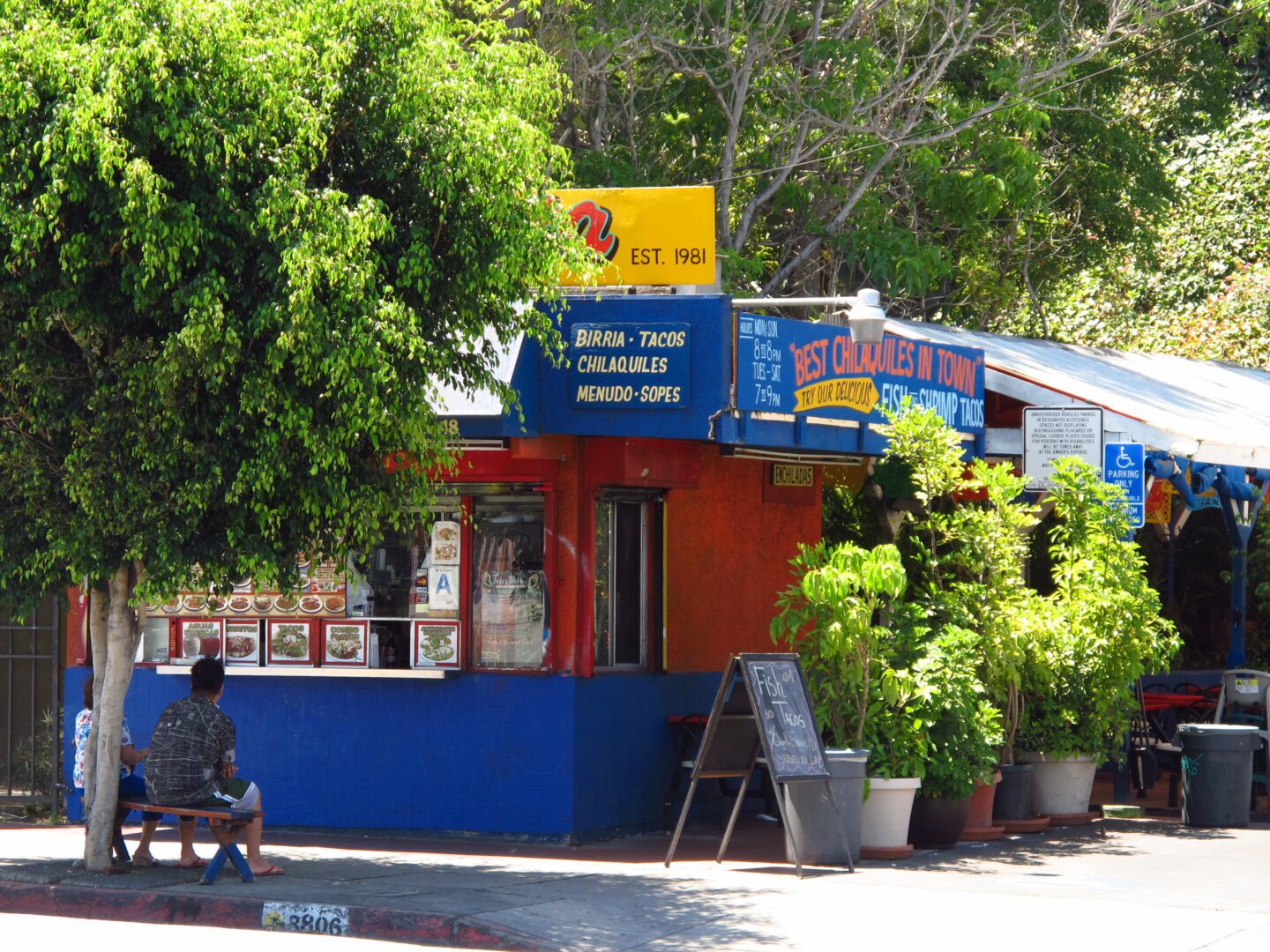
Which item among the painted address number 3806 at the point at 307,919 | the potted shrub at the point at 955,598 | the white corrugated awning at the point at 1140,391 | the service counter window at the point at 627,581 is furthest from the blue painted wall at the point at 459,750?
the white corrugated awning at the point at 1140,391

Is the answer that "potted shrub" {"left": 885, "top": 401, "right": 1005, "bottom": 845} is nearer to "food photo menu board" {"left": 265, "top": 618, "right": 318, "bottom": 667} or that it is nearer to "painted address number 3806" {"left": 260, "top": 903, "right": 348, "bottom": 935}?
"painted address number 3806" {"left": 260, "top": 903, "right": 348, "bottom": 935}

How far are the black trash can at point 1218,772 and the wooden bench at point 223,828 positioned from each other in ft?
24.4

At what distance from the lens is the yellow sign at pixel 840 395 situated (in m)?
13.0

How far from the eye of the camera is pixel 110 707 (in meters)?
10.7

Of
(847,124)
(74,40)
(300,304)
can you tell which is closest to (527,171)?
(300,304)

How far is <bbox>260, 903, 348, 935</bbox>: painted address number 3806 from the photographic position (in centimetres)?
952

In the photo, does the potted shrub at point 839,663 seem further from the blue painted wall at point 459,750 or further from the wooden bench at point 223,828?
the wooden bench at point 223,828

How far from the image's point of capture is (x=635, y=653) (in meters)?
13.6

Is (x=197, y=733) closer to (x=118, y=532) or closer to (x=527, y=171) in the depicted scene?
(x=118, y=532)

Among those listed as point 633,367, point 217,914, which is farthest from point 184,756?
point 633,367

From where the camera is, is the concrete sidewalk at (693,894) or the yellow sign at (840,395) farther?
the yellow sign at (840,395)

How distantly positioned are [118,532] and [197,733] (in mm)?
1437

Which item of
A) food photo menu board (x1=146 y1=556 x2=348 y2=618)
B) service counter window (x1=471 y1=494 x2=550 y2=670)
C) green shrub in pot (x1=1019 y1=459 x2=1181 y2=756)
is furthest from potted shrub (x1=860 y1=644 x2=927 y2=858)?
food photo menu board (x1=146 y1=556 x2=348 y2=618)

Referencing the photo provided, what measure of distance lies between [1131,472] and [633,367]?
4351 mm
